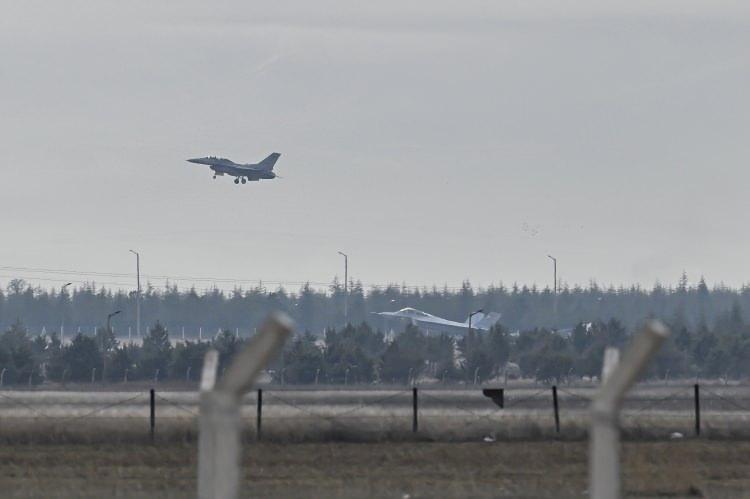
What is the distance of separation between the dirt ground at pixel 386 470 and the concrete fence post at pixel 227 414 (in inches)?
498

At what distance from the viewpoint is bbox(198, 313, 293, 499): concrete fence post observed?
7223 mm

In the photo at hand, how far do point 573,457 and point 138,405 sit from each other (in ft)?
104

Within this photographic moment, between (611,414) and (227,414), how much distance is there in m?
1.92

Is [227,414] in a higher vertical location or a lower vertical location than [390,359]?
lower

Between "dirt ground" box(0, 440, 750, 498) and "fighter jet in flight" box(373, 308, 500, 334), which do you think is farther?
"fighter jet in flight" box(373, 308, 500, 334)

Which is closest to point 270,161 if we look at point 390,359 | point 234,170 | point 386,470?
point 234,170

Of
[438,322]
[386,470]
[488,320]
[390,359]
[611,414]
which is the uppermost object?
[488,320]

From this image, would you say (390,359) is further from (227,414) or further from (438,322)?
(227,414)

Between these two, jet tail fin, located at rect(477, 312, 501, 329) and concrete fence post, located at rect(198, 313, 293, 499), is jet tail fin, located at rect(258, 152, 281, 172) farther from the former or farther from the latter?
concrete fence post, located at rect(198, 313, 293, 499)

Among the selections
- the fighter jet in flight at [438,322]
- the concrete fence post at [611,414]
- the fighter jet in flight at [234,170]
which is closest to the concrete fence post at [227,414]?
the concrete fence post at [611,414]

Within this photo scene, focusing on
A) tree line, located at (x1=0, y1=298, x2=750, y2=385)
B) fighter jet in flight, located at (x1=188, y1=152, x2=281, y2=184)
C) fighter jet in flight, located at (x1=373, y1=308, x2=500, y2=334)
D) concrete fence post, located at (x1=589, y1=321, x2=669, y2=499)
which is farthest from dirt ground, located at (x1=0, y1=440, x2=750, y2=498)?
fighter jet in flight, located at (x1=373, y1=308, x2=500, y2=334)

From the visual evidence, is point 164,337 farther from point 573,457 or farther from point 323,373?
point 573,457

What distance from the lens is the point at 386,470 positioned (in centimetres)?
2456

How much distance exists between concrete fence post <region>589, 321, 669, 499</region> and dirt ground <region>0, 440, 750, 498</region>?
40.8 feet
